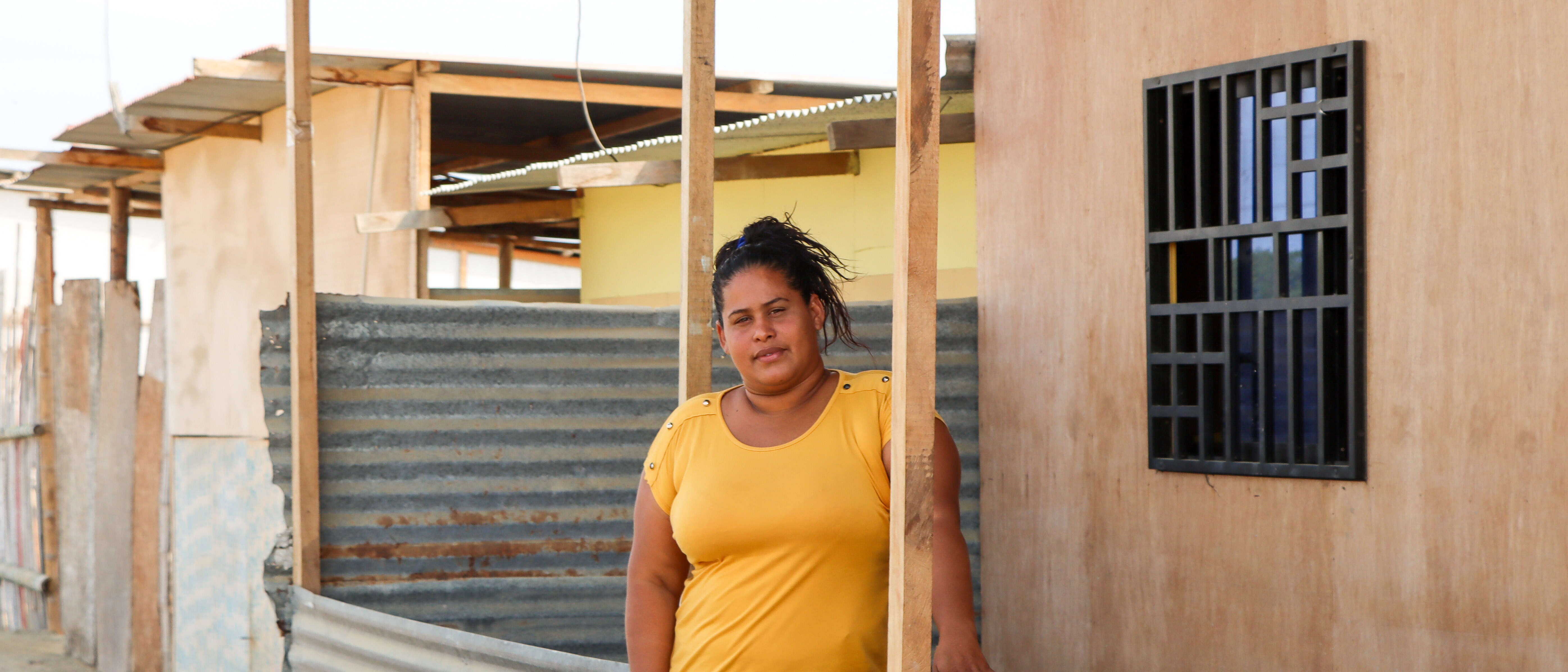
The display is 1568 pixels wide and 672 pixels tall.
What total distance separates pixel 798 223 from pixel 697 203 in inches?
156

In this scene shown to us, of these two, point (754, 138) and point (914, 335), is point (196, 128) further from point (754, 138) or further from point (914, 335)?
point (914, 335)

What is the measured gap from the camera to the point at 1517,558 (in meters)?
2.88

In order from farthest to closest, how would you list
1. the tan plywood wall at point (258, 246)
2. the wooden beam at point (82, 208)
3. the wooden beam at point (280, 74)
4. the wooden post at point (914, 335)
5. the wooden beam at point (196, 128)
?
the wooden beam at point (82, 208) → the wooden beam at point (196, 128) → the tan plywood wall at point (258, 246) → the wooden beam at point (280, 74) → the wooden post at point (914, 335)

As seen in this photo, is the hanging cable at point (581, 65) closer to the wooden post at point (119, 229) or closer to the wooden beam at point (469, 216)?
the wooden beam at point (469, 216)

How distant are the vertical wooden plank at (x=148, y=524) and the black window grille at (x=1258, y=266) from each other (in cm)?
604

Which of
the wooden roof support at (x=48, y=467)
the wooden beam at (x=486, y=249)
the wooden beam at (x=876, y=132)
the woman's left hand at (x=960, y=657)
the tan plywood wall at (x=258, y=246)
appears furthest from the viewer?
the wooden beam at (x=486, y=249)

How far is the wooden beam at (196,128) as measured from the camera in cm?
775

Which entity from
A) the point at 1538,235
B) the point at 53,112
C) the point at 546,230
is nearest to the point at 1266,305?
the point at 1538,235

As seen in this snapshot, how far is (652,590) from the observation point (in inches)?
97.9

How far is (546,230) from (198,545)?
7103mm

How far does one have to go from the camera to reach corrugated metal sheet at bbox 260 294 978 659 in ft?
12.6

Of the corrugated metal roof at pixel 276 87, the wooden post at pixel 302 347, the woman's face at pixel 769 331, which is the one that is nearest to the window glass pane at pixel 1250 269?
the woman's face at pixel 769 331

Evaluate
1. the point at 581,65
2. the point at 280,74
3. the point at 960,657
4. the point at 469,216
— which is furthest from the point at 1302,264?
the point at 469,216

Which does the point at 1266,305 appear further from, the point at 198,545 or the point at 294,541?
the point at 198,545
